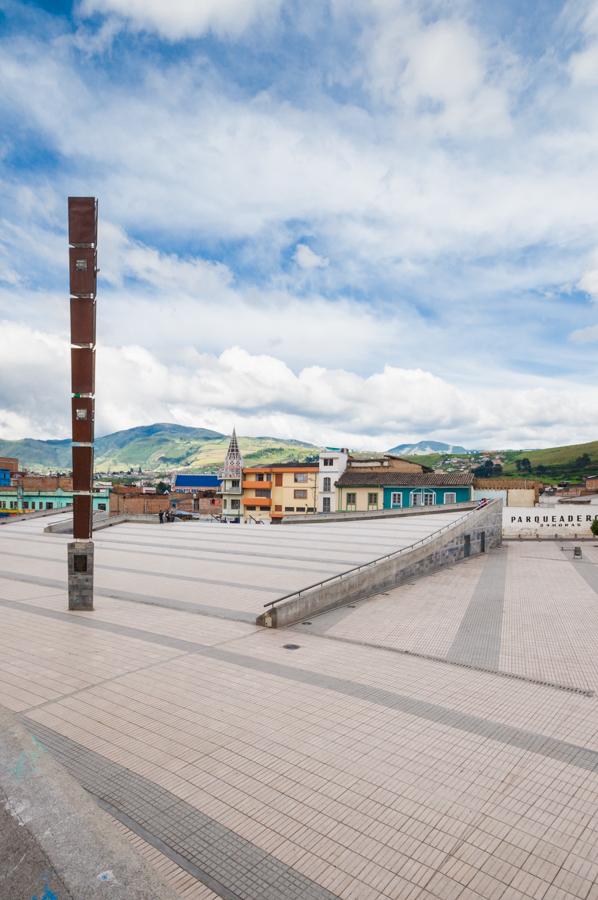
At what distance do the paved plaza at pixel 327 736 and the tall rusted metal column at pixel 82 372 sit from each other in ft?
3.46

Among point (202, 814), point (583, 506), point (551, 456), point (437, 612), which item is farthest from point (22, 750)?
point (551, 456)

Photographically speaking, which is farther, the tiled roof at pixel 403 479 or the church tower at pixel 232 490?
the church tower at pixel 232 490

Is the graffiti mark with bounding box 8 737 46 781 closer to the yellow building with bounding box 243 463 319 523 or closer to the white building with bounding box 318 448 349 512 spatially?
the white building with bounding box 318 448 349 512

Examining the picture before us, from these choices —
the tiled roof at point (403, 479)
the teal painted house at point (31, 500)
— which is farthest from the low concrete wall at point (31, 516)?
the teal painted house at point (31, 500)

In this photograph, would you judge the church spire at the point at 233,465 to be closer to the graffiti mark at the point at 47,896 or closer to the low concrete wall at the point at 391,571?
the low concrete wall at the point at 391,571

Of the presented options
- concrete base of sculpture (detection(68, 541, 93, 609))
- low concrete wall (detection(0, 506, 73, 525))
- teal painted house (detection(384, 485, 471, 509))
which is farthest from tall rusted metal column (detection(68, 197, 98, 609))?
teal painted house (detection(384, 485, 471, 509))

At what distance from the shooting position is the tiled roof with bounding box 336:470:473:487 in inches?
1769

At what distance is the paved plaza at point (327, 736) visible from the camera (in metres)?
4.54

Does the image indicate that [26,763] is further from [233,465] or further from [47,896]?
[233,465]

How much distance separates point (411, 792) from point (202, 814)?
85.3 inches

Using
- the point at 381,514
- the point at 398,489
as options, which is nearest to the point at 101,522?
the point at 381,514

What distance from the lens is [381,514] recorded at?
34.8 metres

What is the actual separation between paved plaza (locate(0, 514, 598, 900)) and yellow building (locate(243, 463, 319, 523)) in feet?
130

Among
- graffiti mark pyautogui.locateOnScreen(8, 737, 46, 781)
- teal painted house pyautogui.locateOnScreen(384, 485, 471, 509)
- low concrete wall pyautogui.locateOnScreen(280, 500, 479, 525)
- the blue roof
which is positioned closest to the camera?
graffiti mark pyautogui.locateOnScreen(8, 737, 46, 781)
